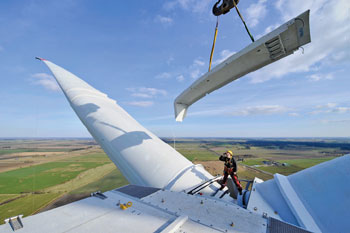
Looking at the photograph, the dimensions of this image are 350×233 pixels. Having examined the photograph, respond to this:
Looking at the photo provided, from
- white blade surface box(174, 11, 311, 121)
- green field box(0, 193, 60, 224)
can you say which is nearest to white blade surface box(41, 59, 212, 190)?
white blade surface box(174, 11, 311, 121)

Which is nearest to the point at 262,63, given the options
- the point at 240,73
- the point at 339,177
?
the point at 240,73

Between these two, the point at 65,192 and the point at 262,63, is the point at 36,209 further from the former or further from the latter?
the point at 262,63

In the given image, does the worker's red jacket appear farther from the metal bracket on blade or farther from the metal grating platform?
the metal bracket on blade

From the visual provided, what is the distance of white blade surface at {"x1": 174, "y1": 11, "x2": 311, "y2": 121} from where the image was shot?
3061 millimetres

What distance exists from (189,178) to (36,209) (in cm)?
2343

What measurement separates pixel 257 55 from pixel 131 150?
14.7 ft

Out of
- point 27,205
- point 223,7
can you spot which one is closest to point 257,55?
point 223,7

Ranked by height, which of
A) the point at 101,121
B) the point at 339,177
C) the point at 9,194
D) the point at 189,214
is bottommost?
the point at 9,194

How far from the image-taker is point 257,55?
12.0ft

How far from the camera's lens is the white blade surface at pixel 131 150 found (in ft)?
12.5

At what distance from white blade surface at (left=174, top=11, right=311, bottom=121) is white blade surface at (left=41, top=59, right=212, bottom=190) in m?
2.27

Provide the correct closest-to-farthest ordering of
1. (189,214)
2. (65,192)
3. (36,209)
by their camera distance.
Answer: (189,214)
(36,209)
(65,192)

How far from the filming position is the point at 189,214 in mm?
1995

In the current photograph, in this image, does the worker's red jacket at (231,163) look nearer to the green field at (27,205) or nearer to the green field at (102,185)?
the green field at (102,185)
